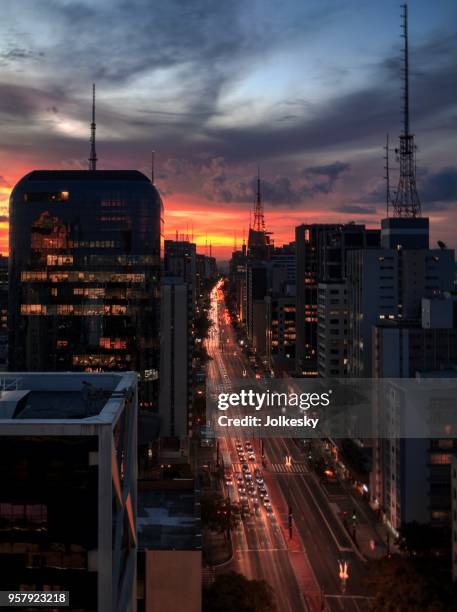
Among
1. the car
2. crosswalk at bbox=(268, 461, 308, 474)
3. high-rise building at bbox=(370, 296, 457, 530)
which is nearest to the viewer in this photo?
high-rise building at bbox=(370, 296, 457, 530)

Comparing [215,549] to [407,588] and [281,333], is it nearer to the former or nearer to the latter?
[407,588]

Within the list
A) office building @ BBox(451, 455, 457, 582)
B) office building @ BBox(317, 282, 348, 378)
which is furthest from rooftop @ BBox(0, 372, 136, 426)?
office building @ BBox(317, 282, 348, 378)

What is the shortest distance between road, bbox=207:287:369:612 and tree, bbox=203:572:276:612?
370 centimetres

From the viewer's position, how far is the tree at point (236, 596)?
25.9 m

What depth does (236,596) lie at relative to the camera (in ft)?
86.6

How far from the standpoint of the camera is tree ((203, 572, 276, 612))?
25906mm

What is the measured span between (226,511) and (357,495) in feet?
36.3

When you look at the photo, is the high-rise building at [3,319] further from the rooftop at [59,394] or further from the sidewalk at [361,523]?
the rooftop at [59,394]

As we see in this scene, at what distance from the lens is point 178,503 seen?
27562mm

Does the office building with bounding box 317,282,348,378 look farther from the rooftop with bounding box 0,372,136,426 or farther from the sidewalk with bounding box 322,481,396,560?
the rooftop with bounding box 0,372,136,426

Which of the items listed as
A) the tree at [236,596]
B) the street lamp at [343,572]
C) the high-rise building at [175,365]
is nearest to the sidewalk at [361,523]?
the street lamp at [343,572]

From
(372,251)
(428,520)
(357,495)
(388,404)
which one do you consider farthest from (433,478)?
(372,251)

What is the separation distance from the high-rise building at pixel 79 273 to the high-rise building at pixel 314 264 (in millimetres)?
33156

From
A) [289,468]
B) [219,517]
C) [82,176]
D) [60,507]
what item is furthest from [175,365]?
Answer: [60,507]
